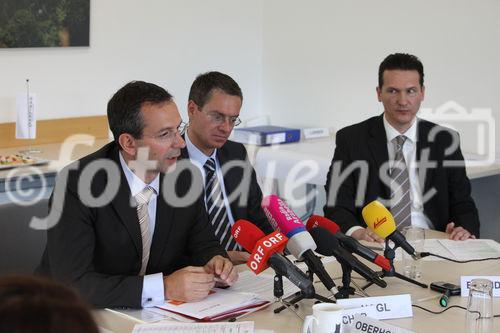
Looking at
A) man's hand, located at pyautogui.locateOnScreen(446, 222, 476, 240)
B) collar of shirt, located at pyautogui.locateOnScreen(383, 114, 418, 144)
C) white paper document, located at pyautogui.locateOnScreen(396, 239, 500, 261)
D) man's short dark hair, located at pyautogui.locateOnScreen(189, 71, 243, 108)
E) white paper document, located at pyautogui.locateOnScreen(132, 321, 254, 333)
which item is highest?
man's short dark hair, located at pyautogui.locateOnScreen(189, 71, 243, 108)

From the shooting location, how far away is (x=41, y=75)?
442 cm

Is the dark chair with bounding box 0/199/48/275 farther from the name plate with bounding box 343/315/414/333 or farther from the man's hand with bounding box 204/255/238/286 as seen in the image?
the name plate with bounding box 343/315/414/333

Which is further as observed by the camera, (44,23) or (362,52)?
(362,52)

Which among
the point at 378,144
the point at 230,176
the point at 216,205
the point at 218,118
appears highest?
the point at 218,118

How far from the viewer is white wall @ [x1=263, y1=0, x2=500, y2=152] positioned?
433cm

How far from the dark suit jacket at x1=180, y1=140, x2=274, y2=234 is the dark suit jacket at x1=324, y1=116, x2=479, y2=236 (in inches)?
14.6

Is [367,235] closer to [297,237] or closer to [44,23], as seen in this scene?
[297,237]

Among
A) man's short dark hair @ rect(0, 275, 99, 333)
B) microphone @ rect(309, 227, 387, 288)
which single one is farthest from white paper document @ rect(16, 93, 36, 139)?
man's short dark hair @ rect(0, 275, 99, 333)

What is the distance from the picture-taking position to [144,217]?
2.44m

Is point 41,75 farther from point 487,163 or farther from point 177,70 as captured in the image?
point 487,163

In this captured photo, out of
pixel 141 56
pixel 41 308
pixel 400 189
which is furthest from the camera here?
pixel 141 56

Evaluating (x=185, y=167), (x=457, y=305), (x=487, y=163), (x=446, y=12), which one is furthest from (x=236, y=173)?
(x=446, y=12)

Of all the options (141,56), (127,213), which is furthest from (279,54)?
(127,213)

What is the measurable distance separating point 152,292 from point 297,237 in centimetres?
44
